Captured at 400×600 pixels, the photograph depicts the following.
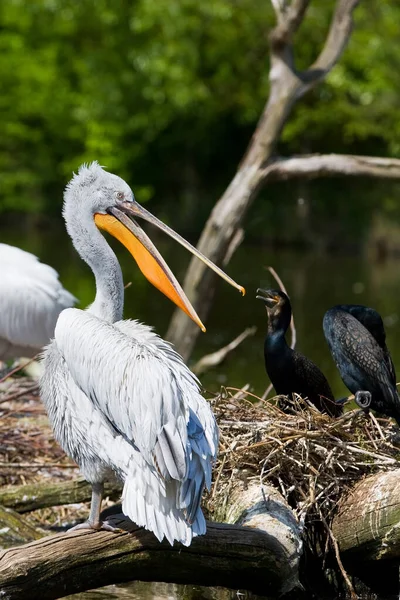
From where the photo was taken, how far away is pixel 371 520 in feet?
14.0

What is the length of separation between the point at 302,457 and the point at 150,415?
105 centimetres

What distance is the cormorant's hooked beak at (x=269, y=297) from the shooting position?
211 inches

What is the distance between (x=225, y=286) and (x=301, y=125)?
8743 millimetres

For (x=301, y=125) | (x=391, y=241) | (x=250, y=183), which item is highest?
(x=250, y=183)

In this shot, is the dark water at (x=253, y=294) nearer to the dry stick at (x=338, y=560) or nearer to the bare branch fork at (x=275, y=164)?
the bare branch fork at (x=275, y=164)

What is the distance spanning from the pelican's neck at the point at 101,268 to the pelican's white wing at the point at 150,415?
0.62 ft

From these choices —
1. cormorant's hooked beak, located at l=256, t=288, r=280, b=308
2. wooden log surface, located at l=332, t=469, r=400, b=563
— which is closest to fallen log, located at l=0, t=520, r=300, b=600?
wooden log surface, located at l=332, t=469, r=400, b=563

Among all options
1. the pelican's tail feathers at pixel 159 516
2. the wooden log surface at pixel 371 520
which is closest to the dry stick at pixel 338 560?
the wooden log surface at pixel 371 520

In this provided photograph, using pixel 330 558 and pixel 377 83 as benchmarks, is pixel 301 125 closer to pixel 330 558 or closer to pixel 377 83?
pixel 377 83

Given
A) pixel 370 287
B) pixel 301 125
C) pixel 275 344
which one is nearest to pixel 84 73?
pixel 301 125

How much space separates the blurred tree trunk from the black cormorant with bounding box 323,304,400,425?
247cm

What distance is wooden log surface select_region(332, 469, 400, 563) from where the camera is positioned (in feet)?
13.9

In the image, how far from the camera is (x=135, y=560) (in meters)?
3.79

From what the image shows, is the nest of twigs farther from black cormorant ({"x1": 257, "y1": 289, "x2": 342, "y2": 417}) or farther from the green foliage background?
the green foliage background
